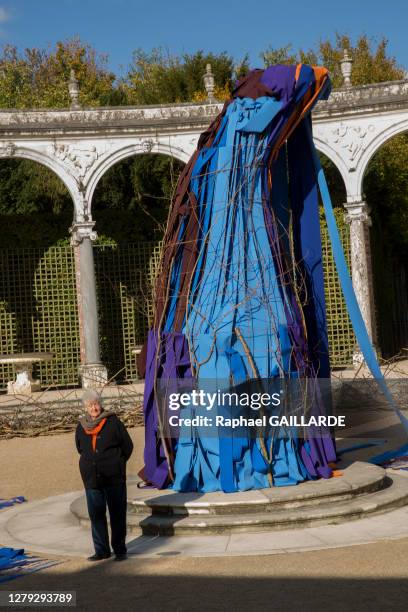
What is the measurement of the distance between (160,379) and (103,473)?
1.52 m

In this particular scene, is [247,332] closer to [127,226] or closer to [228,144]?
[228,144]

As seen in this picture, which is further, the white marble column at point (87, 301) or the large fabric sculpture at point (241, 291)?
the white marble column at point (87, 301)

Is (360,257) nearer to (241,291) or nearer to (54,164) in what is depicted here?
(54,164)

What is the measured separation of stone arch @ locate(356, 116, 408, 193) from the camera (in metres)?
19.3

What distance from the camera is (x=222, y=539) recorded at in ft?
22.4

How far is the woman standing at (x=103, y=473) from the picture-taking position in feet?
21.5

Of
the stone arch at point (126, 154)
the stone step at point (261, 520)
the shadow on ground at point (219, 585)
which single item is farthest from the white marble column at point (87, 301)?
the shadow on ground at point (219, 585)

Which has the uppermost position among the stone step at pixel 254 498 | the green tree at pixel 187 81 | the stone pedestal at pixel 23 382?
the green tree at pixel 187 81

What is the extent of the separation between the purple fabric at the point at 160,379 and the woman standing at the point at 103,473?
1.15 m

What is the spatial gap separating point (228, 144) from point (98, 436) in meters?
2.92

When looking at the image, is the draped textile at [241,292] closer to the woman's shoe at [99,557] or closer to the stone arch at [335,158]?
the woman's shoe at [99,557]

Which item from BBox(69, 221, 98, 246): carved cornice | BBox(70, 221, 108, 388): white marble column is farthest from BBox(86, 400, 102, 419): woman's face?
BBox(69, 221, 98, 246): carved cornice

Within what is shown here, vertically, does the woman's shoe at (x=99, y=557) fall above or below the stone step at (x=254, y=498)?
below

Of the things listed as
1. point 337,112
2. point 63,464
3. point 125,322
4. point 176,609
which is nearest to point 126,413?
point 63,464
